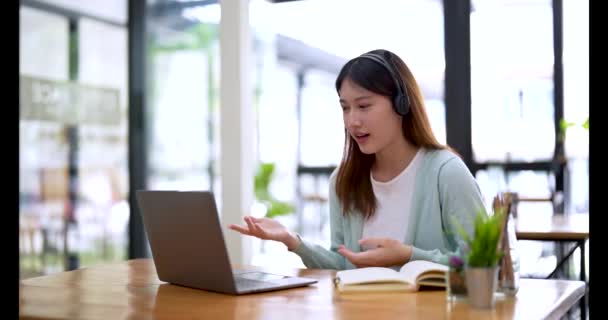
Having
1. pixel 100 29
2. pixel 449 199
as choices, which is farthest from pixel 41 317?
pixel 100 29

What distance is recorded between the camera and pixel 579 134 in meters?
4.34

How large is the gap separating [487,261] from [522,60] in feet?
11.4

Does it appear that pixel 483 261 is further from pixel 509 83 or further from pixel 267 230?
pixel 509 83

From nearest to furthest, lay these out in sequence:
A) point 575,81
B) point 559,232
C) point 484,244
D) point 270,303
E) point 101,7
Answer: point 484,244
point 270,303
point 559,232
point 575,81
point 101,7

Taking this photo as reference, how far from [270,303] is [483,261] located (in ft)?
1.45

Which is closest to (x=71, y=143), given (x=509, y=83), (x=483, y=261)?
(x=509, y=83)

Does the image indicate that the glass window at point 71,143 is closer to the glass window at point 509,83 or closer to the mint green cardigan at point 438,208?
the glass window at point 509,83

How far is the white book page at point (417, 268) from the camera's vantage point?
5.04 ft

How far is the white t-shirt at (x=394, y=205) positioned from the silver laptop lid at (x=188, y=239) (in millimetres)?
643

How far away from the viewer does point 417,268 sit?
157cm

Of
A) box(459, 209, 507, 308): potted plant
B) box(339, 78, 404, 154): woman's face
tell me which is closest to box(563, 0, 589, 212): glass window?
box(339, 78, 404, 154): woman's face

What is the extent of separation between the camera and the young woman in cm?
192

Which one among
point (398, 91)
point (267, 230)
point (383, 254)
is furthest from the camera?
point (398, 91)

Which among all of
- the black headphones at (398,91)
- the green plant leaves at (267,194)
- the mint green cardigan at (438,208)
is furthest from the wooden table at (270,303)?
the green plant leaves at (267,194)
